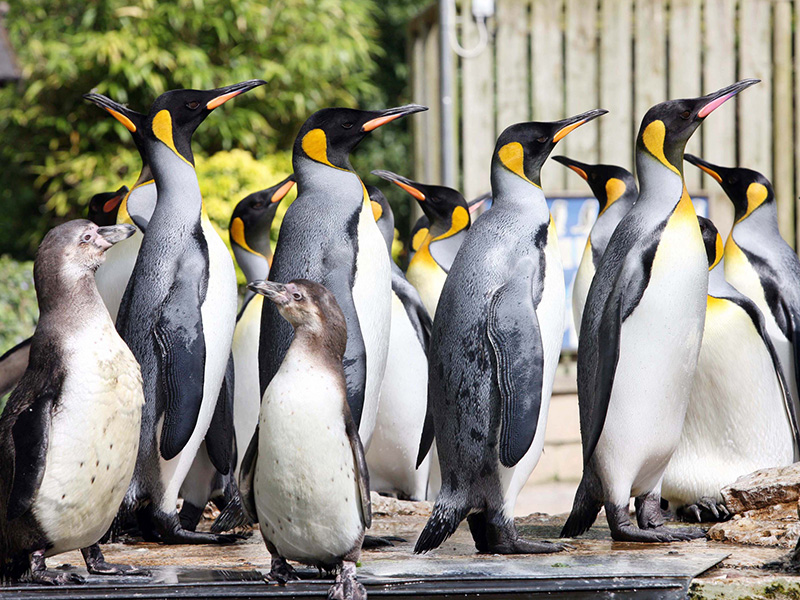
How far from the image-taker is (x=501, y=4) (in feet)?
28.5

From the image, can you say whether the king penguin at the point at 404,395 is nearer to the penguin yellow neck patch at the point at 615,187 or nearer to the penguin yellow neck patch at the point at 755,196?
the penguin yellow neck patch at the point at 615,187

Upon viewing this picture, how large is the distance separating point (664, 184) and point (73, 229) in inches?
84.0

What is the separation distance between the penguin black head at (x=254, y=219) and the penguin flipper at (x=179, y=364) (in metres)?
1.51

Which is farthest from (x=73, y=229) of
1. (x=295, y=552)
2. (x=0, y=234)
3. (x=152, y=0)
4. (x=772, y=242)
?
(x=0, y=234)

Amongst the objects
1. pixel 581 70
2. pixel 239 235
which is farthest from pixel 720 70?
pixel 239 235

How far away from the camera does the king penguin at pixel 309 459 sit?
114 inches

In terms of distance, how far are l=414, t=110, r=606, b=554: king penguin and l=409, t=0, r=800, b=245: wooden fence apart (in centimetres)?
482

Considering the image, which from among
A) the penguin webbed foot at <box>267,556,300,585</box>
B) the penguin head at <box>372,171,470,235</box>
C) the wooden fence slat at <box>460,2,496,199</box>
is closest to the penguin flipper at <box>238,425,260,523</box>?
the penguin webbed foot at <box>267,556,300,585</box>

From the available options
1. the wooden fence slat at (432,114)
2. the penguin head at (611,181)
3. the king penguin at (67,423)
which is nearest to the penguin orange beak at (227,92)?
the king penguin at (67,423)

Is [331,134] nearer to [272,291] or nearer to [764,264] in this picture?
[272,291]

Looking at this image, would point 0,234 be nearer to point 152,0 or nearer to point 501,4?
point 152,0

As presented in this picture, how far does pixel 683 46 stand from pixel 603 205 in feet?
12.4

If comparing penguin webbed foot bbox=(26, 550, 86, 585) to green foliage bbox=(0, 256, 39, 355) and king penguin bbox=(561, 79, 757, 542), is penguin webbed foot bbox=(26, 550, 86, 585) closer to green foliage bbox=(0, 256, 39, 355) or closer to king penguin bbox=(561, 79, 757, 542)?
king penguin bbox=(561, 79, 757, 542)

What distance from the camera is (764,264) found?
5184mm
